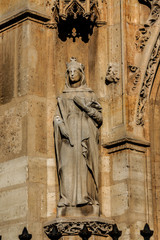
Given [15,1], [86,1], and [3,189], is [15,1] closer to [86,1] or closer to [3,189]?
[86,1]

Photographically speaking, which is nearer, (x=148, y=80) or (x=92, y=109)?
(x=92, y=109)

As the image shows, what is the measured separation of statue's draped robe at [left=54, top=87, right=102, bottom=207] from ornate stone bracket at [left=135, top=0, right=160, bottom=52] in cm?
117

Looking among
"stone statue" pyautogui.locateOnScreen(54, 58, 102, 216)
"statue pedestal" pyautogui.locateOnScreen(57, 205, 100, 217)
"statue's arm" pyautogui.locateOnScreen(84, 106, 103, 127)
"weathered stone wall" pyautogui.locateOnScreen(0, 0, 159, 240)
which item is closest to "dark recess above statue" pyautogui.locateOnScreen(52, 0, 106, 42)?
"weathered stone wall" pyautogui.locateOnScreen(0, 0, 159, 240)

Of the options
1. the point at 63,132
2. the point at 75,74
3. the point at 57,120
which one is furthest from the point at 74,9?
the point at 63,132

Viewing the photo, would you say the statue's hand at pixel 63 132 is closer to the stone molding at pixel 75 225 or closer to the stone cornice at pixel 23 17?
the stone molding at pixel 75 225

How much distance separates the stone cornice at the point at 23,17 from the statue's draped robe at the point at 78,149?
1.35 m

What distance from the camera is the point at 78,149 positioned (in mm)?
12617

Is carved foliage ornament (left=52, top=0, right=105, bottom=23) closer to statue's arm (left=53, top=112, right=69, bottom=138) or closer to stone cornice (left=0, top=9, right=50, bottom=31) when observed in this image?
stone cornice (left=0, top=9, right=50, bottom=31)

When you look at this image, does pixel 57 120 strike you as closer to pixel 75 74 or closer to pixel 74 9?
pixel 75 74

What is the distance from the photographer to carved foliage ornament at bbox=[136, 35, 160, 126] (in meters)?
12.9

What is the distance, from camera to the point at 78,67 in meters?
13.1

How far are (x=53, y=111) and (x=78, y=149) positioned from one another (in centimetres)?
87

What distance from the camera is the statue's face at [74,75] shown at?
13078 millimetres

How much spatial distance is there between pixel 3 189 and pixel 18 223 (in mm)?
706
